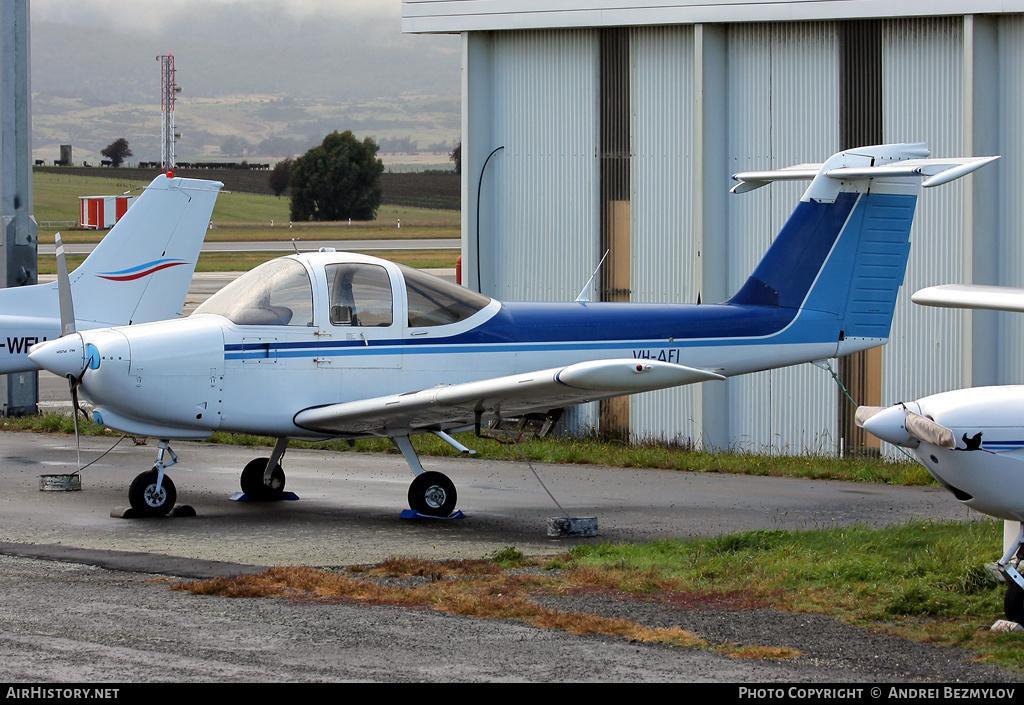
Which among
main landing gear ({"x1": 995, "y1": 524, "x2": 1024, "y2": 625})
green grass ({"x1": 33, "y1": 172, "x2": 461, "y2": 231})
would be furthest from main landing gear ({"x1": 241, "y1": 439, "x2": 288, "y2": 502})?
green grass ({"x1": 33, "y1": 172, "x2": 461, "y2": 231})

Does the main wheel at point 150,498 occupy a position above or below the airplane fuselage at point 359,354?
below

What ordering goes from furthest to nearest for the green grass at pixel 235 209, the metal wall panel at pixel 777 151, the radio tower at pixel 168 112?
the radio tower at pixel 168 112
the green grass at pixel 235 209
the metal wall panel at pixel 777 151

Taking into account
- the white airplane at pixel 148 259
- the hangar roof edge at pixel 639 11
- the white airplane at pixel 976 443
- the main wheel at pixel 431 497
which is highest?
the hangar roof edge at pixel 639 11

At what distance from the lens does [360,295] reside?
33.8ft

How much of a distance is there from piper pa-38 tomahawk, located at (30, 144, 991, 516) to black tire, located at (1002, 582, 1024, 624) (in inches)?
127

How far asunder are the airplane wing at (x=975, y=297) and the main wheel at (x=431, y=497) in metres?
3.95

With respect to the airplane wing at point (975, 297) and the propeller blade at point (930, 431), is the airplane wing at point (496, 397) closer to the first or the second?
the airplane wing at point (975, 297)

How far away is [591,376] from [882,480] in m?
5.10

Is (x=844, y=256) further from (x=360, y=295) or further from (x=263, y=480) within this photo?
(x=263, y=480)

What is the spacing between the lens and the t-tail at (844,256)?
1142cm

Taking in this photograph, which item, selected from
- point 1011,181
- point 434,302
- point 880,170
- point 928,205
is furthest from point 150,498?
point 1011,181

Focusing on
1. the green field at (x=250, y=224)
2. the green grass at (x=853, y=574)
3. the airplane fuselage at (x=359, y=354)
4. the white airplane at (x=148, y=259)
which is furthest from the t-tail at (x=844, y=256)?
the green field at (x=250, y=224)

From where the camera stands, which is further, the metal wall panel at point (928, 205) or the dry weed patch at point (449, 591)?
the metal wall panel at point (928, 205)
